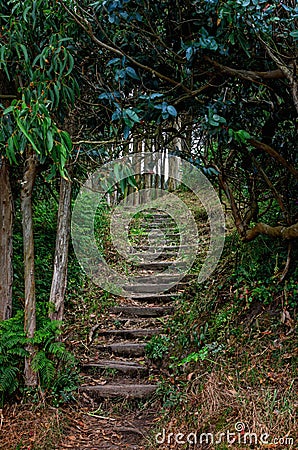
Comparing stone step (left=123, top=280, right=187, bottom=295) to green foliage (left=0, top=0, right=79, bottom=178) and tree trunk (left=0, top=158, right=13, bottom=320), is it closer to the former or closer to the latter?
tree trunk (left=0, top=158, right=13, bottom=320)

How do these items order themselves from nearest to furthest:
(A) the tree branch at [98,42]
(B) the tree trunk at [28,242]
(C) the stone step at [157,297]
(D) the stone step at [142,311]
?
1. (A) the tree branch at [98,42]
2. (B) the tree trunk at [28,242]
3. (D) the stone step at [142,311]
4. (C) the stone step at [157,297]

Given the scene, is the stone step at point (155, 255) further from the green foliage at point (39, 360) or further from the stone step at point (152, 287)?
the green foliage at point (39, 360)

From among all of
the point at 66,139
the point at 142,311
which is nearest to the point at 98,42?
the point at 66,139

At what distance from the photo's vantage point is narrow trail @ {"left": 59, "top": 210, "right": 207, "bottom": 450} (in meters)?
4.36

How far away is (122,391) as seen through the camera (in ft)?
16.2

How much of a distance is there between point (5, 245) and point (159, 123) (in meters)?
2.24

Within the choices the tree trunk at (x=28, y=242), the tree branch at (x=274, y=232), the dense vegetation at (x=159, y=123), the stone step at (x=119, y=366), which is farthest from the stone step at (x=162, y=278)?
the tree trunk at (x=28, y=242)

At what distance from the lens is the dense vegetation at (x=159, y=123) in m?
3.49

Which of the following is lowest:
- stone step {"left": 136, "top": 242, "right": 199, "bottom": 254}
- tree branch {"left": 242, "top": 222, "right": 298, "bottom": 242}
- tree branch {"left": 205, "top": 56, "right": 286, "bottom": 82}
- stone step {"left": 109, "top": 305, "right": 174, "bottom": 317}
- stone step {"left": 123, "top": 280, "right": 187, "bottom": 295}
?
stone step {"left": 109, "top": 305, "right": 174, "bottom": 317}

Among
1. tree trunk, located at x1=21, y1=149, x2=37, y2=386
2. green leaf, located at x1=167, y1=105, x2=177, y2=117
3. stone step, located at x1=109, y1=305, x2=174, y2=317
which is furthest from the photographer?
stone step, located at x1=109, y1=305, x2=174, y2=317

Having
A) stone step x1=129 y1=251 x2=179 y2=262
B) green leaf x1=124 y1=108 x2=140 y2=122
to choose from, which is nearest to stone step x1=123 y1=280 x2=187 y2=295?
stone step x1=129 y1=251 x2=179 y2=262

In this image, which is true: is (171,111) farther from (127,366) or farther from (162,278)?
(162,278)

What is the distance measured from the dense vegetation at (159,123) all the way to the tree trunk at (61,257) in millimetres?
15

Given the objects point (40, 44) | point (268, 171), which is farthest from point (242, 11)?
point (268, 171)
